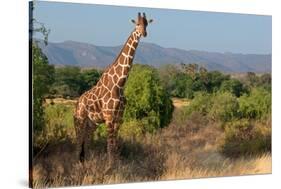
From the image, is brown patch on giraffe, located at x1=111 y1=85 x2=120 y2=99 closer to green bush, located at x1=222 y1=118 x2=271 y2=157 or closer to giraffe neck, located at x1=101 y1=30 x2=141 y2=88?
giraffe neck, located at x1=101 y1=30 x2=141 y2=88

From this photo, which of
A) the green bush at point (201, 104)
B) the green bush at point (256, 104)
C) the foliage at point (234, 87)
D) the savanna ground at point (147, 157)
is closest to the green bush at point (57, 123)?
the savanna ground at point (147, 157)

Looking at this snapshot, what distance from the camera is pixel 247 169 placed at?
19.2 ft

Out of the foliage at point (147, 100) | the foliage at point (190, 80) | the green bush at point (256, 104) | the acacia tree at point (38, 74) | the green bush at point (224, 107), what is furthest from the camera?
the green bush at point (256, 104)

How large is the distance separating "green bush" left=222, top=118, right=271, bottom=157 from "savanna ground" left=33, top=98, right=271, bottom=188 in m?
0.05

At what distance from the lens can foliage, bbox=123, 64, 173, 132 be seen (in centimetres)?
539

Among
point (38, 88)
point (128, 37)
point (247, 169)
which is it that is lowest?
point (247, 169)

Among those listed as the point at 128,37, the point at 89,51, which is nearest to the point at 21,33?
the point at 89,51

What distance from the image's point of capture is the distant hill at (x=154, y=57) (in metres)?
5.11

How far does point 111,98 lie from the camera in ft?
17.5

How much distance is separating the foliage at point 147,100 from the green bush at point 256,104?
2.48 feet

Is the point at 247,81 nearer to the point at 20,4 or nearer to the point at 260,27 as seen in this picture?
the point at 260,27

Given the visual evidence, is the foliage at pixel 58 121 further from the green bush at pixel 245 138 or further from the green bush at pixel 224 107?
the green bush at pixel 245 138

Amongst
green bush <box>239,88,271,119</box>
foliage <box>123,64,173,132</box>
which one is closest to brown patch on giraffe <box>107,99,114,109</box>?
foliage <box>123,64,173,132</box>
